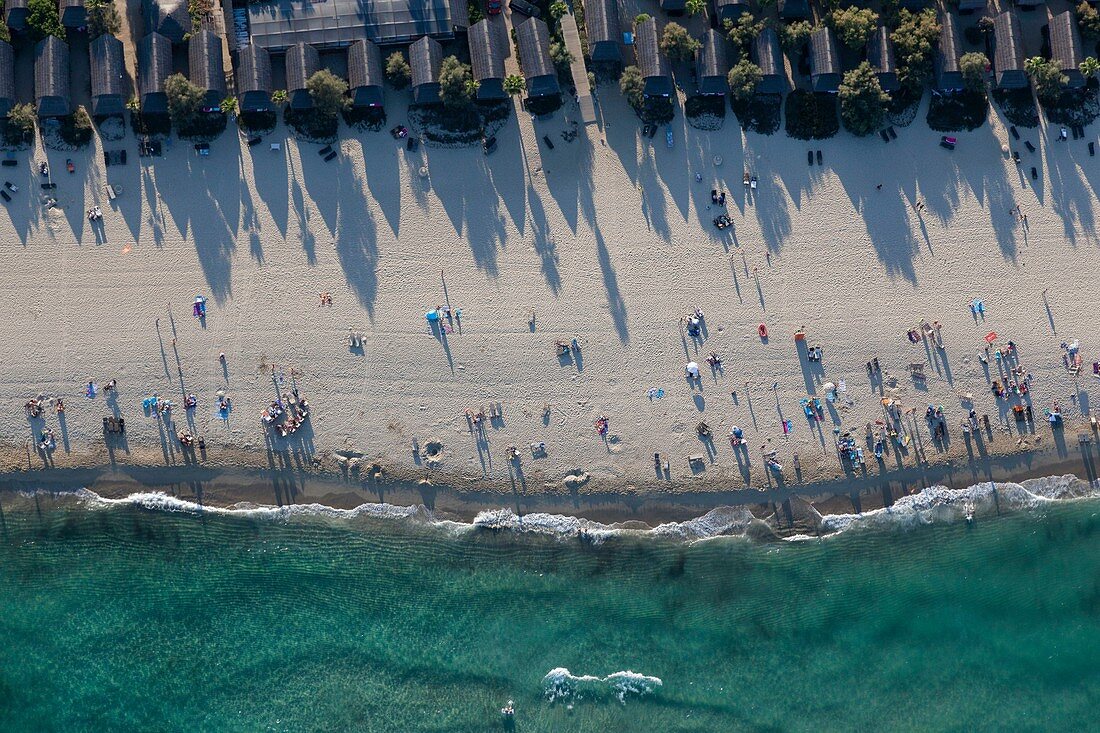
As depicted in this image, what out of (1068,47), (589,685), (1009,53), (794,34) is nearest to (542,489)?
(589,685)

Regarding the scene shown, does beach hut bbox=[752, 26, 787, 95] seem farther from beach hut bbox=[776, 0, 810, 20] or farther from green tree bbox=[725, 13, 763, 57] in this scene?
beach hut bbox=[776, 0, 810, 20]

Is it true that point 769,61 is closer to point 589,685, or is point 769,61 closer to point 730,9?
point 730,9

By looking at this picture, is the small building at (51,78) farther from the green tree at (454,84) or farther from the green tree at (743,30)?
the green tree at (743,30)

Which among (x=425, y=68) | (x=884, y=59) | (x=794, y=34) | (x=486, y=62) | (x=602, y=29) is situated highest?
(x=602, y=29)

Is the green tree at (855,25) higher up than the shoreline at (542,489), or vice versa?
the green tree at (855,25)

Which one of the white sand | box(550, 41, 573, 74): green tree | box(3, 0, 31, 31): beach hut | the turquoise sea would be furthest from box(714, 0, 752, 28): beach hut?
box(3, 0, 31, 31): beach hut

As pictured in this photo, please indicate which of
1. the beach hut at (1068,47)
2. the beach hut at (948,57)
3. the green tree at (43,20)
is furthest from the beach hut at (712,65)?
the green tree at (43,20)
